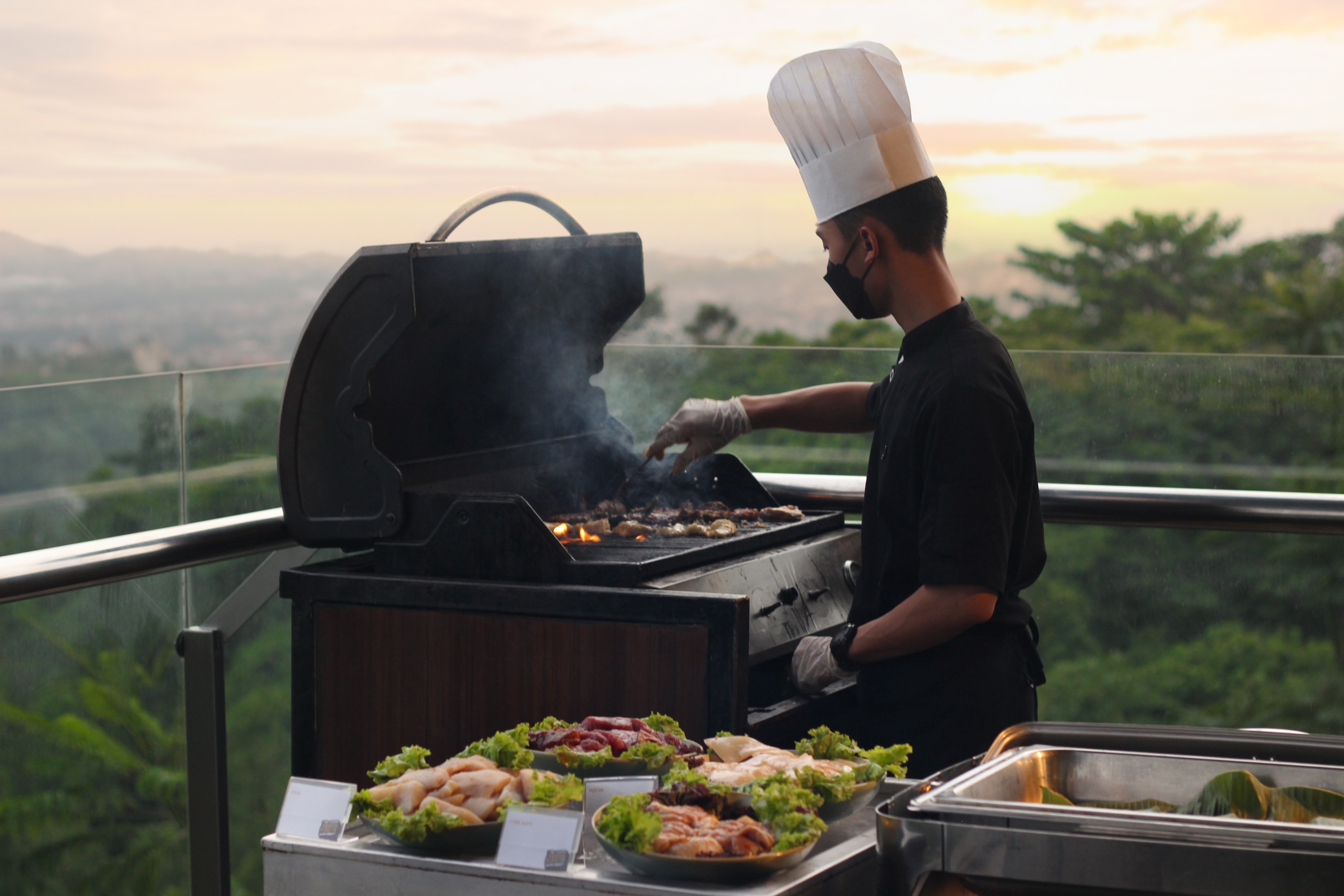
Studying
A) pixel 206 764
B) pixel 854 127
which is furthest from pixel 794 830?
pixel 206 764

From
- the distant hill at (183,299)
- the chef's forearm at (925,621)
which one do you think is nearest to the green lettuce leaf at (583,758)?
the chef's forearm at (925,621)

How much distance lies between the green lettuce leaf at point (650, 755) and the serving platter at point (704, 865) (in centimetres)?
27

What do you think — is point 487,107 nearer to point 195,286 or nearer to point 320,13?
point 320,13

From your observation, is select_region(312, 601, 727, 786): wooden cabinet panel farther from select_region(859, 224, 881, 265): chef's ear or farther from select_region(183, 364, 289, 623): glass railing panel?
select_region(859, 224, 881, 265): chef's ear

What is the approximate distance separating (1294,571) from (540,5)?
272 inches

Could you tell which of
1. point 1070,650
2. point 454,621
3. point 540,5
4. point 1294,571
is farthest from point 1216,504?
point 540,5

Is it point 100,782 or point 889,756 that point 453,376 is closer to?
point 100,782

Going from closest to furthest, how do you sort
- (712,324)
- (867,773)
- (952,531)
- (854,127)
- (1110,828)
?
(1110,828) < (867,773) < (952,531) < (854,127) < (712,324)

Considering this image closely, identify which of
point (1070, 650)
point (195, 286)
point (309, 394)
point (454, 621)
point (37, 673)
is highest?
point (195, 286)

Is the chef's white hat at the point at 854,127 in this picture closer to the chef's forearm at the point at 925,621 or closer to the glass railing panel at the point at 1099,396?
the chef's forearm at the point at 925,621

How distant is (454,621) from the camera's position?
7.18ft

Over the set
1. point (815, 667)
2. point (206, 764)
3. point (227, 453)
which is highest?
point (227, 453)

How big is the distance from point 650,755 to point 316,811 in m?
0.39

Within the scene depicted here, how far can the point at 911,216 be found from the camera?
7.29 ft
